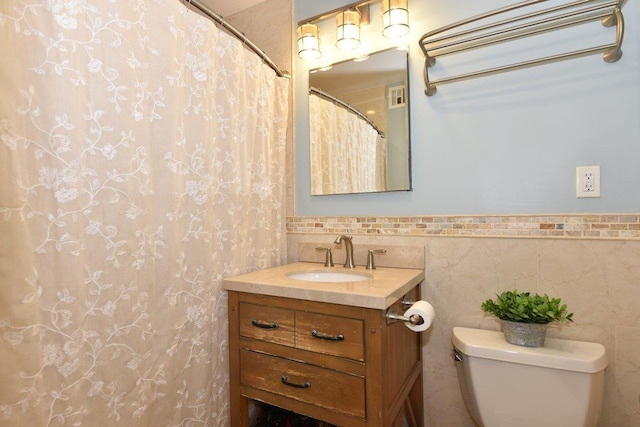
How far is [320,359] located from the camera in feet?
3.78

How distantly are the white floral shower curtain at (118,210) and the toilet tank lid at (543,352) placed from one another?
0.98 metres

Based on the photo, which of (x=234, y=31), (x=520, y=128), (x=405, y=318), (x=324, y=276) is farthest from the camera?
(x=324, y=276)

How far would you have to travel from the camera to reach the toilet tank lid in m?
1.05

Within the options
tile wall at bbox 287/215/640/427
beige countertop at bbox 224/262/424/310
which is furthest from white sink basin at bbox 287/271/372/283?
tile wall at bbox 287/215/640/427

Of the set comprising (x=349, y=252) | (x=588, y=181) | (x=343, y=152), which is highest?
(x=343, y=152)

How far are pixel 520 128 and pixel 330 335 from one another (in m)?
1.09

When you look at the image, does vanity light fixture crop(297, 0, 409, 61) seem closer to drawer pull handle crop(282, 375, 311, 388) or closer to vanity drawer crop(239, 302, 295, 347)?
vanity drawer crop(239, 302, 295, 347)

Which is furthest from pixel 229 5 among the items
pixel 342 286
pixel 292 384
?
pixel 292 384

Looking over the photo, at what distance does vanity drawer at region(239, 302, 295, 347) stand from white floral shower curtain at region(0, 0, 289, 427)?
0.14m

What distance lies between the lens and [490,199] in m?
1.38

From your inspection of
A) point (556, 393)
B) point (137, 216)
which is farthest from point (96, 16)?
point (556, 393)

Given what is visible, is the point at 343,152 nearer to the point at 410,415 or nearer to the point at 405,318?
the point at 405,318

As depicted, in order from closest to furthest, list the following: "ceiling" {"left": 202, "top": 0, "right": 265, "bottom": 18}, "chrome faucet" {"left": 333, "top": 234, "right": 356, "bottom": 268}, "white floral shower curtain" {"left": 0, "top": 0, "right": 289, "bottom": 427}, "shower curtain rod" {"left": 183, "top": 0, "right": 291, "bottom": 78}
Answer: "white floral shower curtain" {"left": 0, "top": 0, "right": 289, "bottom": 427} → "shower curtain rod" {"left": 183, "top": 0, "right": 291, "bottom": 78} → "chrome faucet" {"left": 333, "top": 234, "right": 356, "bottom": 268} → "ceiling" {"left": 202, "top": 0, "right": 265, "bottom": 18}

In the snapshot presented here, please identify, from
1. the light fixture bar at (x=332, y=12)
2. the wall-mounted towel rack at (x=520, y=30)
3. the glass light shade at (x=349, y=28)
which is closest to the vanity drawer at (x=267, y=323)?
the wall-mounted towel rack at (x=520, y=30)
